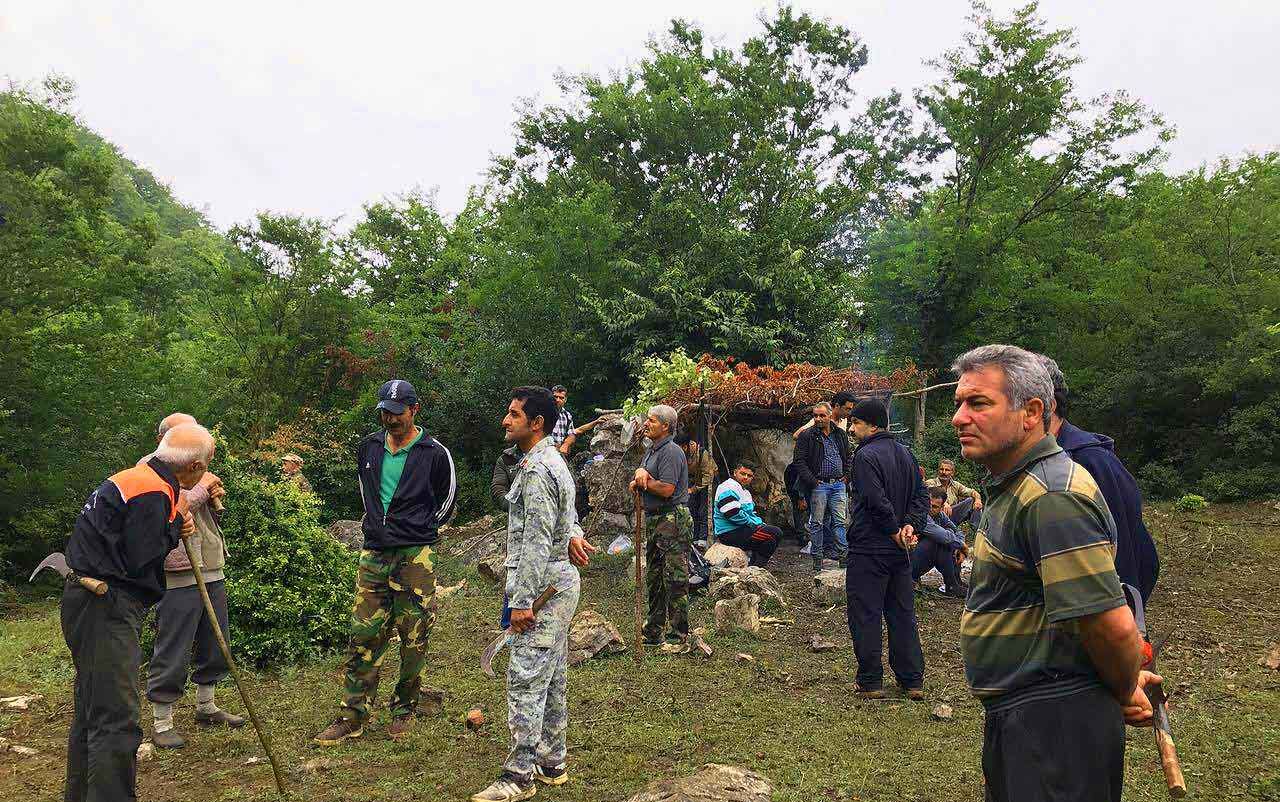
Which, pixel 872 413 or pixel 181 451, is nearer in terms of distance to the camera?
pixel 181 451

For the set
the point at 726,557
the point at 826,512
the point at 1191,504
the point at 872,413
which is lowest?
the point at 726,557

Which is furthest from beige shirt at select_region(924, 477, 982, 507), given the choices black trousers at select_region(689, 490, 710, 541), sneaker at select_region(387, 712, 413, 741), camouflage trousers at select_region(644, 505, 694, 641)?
sneaker at select_region(387, 712, 413, 741)

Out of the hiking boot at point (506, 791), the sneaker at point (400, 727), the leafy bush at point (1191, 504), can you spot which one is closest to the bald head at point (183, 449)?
the sneaker at point (400, 727)

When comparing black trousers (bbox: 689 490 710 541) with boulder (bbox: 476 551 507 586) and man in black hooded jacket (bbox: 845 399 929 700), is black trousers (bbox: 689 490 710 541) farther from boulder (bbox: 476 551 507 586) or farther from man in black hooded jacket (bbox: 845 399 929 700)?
man in black hooded jacket (bbox: 845 399 929 700)

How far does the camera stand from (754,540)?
408 inches

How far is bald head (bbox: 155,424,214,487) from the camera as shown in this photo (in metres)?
4.18

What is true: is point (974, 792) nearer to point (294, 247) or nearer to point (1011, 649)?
point (1011, 649)

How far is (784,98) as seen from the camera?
24844mm

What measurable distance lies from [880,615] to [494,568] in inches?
251

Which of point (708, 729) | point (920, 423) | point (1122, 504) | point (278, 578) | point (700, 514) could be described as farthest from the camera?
point (920, 423)

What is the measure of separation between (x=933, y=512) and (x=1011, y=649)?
7.60 m

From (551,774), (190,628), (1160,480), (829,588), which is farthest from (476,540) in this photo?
(1160,480)

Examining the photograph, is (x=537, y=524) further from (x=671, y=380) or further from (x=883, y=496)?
(x=671, y=380)

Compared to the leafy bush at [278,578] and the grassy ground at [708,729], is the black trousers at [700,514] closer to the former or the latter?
the grassy ground at [708,729]
